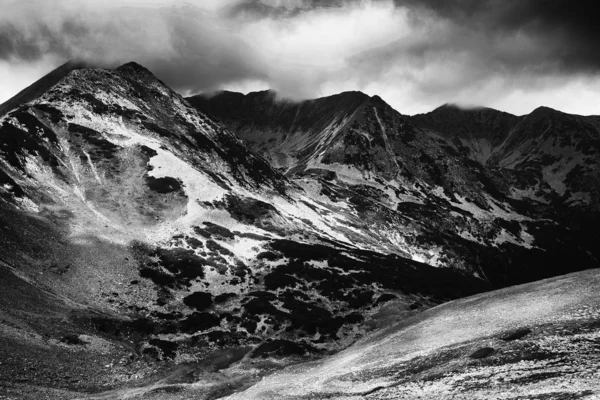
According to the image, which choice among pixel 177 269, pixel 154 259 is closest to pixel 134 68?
pixel 154 259

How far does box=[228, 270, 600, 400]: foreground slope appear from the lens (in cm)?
2297

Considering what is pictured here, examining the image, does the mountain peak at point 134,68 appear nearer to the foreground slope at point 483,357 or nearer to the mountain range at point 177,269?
the mountain range at point 177,269

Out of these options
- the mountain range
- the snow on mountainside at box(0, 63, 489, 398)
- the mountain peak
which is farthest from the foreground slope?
the mountain peak

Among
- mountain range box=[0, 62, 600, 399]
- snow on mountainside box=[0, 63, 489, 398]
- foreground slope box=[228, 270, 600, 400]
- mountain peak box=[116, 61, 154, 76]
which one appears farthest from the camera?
mountain peak box=[116, 61, 154, 76]

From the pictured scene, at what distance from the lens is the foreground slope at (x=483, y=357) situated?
22969 mm

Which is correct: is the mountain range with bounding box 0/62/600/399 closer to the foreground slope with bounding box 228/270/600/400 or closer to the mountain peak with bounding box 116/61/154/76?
the foreground slope with bounding box 228/270/600/400

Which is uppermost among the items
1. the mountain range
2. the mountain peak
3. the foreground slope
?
the mountain peak

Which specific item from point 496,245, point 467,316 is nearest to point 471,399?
point 467,316

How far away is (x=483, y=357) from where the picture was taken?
91.0ft

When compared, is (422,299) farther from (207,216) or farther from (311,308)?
(207,216)

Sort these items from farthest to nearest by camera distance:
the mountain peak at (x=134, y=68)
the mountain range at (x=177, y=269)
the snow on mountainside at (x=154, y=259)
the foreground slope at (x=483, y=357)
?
1. the mountain peak at (x=134, y=68)
2. the snow on mountainside at (x=154, y=259)
3. the mountain range at (x=177, y=269)
4. the foreground slope at (x=483, y=357)

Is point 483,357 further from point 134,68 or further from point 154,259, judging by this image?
point 134,68

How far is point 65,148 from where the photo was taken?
374 ft

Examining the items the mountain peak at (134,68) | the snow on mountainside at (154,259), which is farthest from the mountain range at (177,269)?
the mountain peak at (134,68)
